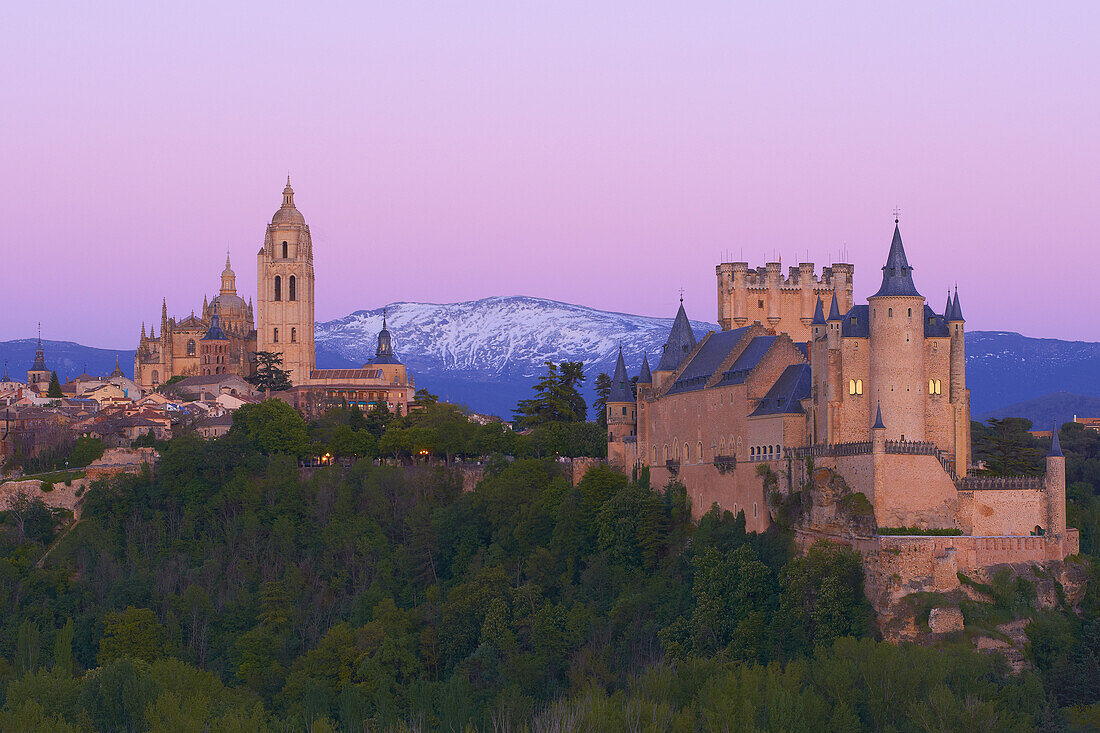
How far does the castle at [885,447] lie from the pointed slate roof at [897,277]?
1.6 inches

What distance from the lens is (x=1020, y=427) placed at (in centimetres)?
10181

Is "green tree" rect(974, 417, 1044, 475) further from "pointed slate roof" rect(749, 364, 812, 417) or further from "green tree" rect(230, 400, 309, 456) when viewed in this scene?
"green tree" rect(230, 400, 309, 456)

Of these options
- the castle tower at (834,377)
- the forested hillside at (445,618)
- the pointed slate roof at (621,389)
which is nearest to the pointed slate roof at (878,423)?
the castle tower at (834,377)

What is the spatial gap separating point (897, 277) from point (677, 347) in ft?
69.1

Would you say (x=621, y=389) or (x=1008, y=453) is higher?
(x=621, y=389)

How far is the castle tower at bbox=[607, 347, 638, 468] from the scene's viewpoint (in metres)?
87.6

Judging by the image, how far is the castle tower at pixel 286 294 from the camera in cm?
14375

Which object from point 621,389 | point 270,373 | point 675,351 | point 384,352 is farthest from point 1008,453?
point 270,373

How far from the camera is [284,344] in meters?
144

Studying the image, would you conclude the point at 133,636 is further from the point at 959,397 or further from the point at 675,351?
the point at 959,397

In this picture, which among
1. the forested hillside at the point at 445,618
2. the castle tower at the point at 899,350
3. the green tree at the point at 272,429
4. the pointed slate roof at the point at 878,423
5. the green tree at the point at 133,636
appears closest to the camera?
the forested hillside at the point at 445,618

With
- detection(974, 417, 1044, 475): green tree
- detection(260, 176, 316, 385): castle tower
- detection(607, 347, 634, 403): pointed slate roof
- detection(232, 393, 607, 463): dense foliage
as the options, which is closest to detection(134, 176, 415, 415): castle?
detection(260, 176, 316, 385): castle tower

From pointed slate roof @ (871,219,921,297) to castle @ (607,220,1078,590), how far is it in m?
0.04

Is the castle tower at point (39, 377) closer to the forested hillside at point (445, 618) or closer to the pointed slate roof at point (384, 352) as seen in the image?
the pointed slate roof at point (384, 352)
